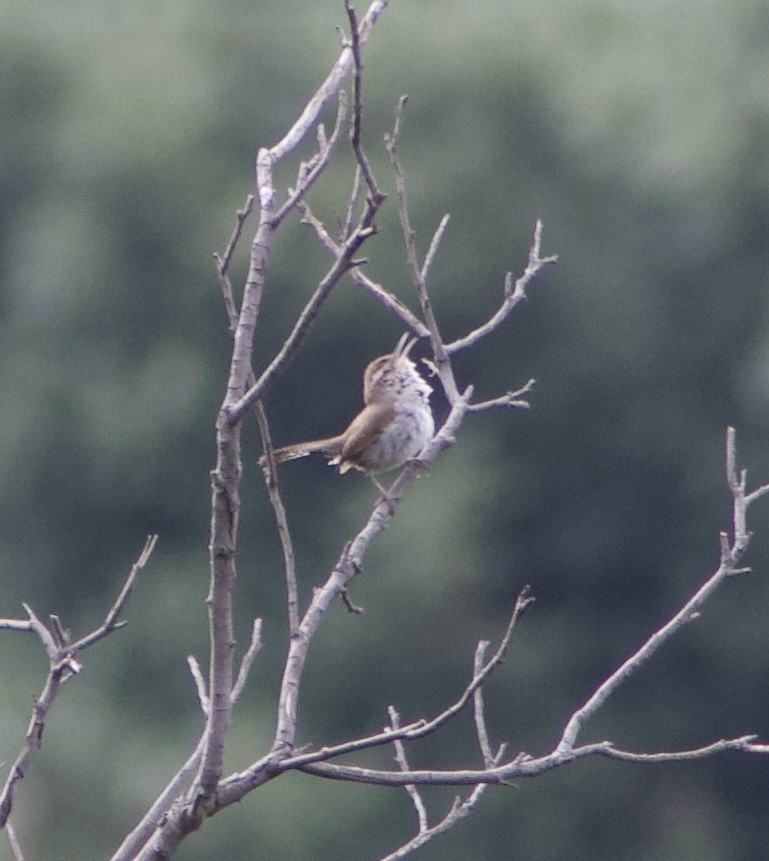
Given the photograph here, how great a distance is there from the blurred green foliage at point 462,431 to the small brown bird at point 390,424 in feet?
33.7

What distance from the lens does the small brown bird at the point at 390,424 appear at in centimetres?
653

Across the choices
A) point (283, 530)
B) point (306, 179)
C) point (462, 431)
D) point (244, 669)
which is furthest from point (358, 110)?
point (462, 431)

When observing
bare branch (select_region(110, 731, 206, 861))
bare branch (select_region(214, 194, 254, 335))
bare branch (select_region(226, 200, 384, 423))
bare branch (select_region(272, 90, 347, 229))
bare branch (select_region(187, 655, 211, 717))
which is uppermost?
bare branch (select_region(272, 90, 347, 229))

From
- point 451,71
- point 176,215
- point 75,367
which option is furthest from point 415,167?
point 75,367

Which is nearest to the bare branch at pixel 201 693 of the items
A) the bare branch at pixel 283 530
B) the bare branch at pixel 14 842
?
the bare branch at pixel 283 530

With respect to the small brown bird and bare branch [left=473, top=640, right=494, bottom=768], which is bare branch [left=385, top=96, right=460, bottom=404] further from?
the small brown bird

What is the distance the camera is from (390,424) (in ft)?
21.4

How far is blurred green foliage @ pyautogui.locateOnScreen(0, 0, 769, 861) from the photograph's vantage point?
18.3 m

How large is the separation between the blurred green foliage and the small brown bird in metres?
10.3

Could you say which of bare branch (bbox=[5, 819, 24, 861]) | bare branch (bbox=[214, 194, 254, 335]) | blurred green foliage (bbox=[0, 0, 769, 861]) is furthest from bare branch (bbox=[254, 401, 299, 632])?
blurred green foliage (bbox=[0, 0, 769, 861])

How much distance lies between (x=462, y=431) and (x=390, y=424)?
41.0ft

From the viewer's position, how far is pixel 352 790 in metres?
17.3

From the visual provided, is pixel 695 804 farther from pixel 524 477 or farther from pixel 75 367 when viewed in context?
pixel 75 367

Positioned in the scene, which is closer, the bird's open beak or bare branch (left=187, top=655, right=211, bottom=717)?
bare branch (left=187, top=655, right=211, bottom=717)
